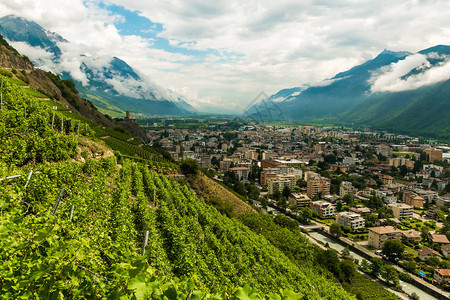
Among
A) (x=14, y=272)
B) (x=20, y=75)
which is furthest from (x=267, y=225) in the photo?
(x=20, y=75)

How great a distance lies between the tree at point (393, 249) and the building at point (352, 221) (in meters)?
8.77

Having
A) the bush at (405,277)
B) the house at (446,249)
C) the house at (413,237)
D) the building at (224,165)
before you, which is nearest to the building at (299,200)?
the house at (413,237)

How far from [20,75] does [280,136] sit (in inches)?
4814

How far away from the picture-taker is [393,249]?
33562 mm

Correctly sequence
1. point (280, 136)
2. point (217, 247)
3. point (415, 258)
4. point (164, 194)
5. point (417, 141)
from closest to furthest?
point (217, 247)
point (164, 194)
point (415, 258)
point (417, 141)
point (280, 136)

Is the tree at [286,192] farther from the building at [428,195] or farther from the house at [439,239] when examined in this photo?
the building at [428,195]

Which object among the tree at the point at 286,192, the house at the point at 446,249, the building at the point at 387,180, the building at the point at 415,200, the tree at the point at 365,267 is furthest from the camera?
the building at the point at 387,180

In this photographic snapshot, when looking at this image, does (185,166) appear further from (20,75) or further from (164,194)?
(20,75)

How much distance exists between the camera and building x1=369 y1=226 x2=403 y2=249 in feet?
123

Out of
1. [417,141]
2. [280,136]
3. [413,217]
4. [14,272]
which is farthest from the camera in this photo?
[280,136]

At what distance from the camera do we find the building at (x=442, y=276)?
28755mm

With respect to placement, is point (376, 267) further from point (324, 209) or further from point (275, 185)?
point (275, 185)

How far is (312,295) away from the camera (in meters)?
12.6

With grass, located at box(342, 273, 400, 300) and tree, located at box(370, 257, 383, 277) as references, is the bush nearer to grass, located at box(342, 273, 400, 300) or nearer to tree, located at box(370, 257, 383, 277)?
tree, located at box(370, 257, 383, 277)
